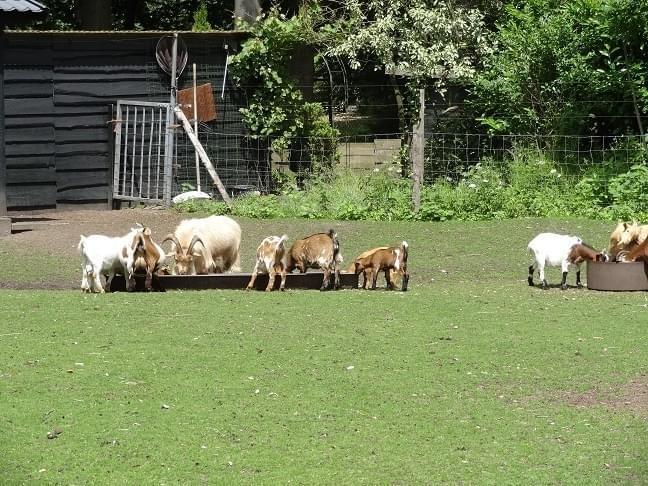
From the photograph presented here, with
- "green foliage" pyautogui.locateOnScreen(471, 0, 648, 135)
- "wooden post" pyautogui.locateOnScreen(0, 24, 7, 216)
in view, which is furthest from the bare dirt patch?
"green foliage" pyautogui.locateOnScreen(471, 0, 648, 135)

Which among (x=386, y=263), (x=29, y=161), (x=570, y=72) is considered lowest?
(x=386, y=263)

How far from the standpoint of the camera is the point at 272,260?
1357 centimetres

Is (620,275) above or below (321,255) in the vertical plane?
below

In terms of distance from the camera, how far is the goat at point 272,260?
44.3 ft

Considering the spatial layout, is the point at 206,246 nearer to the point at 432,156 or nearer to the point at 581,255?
the point at 581,255

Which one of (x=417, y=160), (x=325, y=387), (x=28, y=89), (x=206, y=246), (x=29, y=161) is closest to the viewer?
(x=325, y=387)

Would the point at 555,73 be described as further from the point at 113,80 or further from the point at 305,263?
the point at 305,263

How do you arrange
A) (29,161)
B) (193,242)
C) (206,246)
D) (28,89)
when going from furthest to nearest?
(29,161) < (28,89) < (206,246) < (193,242)

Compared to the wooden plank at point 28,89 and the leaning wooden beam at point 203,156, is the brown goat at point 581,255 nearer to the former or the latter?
the leaning wooden beam at point 203,156

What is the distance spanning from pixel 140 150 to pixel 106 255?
9.27 m

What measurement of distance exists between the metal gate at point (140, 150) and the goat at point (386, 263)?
849cm

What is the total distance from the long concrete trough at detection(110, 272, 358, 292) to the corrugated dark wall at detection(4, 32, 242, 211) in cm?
832

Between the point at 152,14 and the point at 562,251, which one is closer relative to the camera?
the point at 562,251

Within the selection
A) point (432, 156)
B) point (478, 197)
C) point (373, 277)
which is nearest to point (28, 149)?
point (432, 156)
